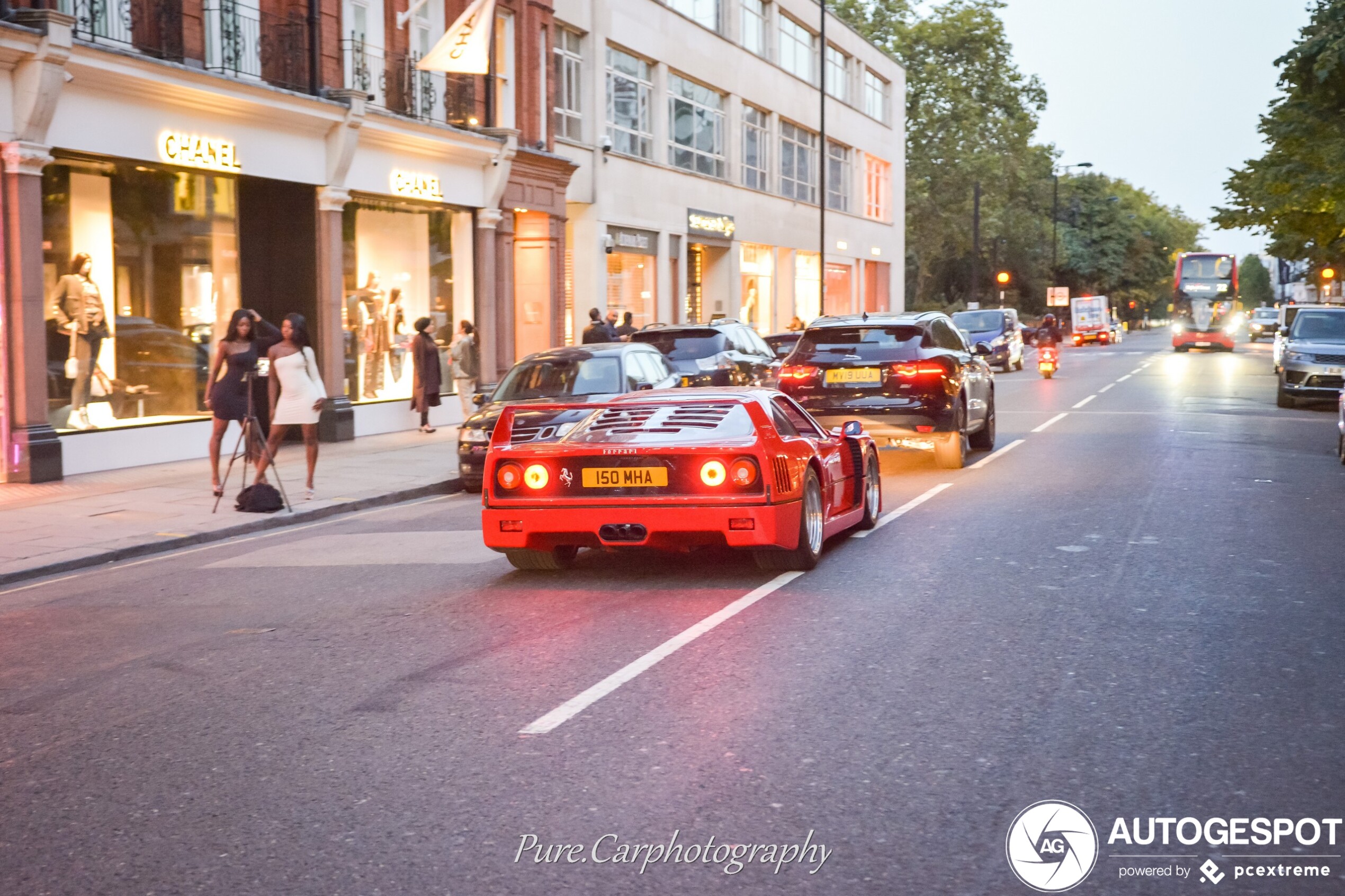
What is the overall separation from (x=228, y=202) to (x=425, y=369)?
3.85 metres

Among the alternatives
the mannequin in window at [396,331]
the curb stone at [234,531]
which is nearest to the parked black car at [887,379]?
the curb stone at [234,531]

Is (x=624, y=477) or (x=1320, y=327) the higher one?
(x=1320, y=327)

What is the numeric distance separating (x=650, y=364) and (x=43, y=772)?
451 inches

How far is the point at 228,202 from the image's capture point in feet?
66.3

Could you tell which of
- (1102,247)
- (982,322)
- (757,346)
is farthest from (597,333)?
(1102,247)

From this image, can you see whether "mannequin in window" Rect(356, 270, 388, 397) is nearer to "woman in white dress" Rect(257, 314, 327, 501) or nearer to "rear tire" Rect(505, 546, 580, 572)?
"woman in white dress" Rect(257, 314, 327, 501)

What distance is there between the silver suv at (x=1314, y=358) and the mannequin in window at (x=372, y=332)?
15206 millimetres

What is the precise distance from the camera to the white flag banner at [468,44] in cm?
2227

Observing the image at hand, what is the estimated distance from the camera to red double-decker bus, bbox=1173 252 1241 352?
2458 inches

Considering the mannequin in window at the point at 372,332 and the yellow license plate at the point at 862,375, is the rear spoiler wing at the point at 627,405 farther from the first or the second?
the mannequin in window at the point at 372,332

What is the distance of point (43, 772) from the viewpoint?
5.34 metres

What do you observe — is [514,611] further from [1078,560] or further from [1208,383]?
[1208,383]
